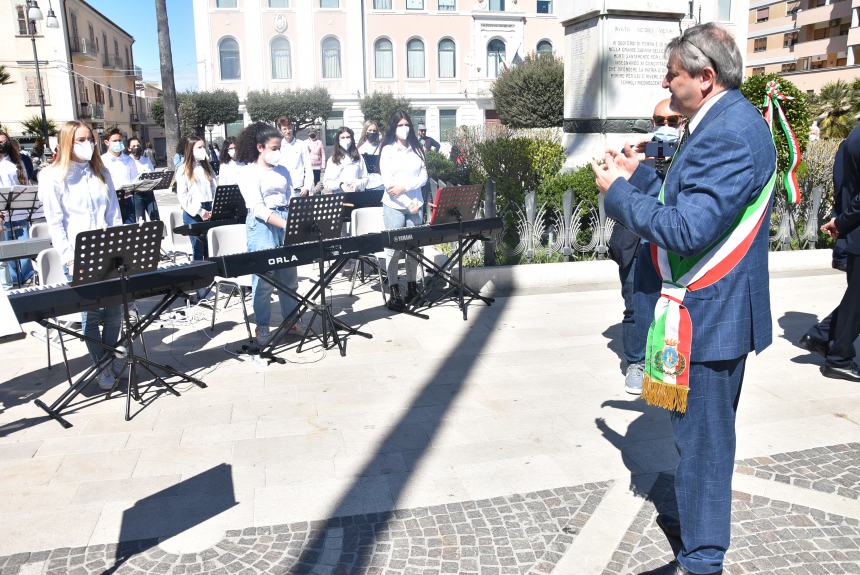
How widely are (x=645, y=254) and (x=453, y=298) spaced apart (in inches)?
196

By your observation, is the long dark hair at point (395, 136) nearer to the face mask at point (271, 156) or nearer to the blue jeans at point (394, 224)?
the blue jeans at point (394, 224)

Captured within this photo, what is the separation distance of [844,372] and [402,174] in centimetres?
437

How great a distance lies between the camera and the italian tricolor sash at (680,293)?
2.51 m

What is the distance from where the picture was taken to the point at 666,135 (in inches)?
166

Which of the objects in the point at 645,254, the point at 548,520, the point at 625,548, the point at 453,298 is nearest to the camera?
the point at 645,254

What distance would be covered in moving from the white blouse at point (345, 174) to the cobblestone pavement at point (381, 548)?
7666mm

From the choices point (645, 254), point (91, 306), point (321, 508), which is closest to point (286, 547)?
point (321, 508)

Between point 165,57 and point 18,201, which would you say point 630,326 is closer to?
point 18,201

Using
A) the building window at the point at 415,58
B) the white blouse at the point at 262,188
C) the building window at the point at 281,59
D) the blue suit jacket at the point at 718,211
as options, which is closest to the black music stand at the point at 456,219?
the white blouse at the point at 262,188

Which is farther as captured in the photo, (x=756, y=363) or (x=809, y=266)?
(x=809, y=266)

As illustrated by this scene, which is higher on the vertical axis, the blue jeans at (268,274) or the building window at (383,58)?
the building window at (383,58)

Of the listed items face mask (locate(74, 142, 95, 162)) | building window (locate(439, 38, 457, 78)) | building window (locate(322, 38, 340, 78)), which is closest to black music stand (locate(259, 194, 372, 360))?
→ face mask (locate(74, 142, 95, 162))

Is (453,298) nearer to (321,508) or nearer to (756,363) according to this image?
(756,363)

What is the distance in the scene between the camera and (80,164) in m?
5.53
